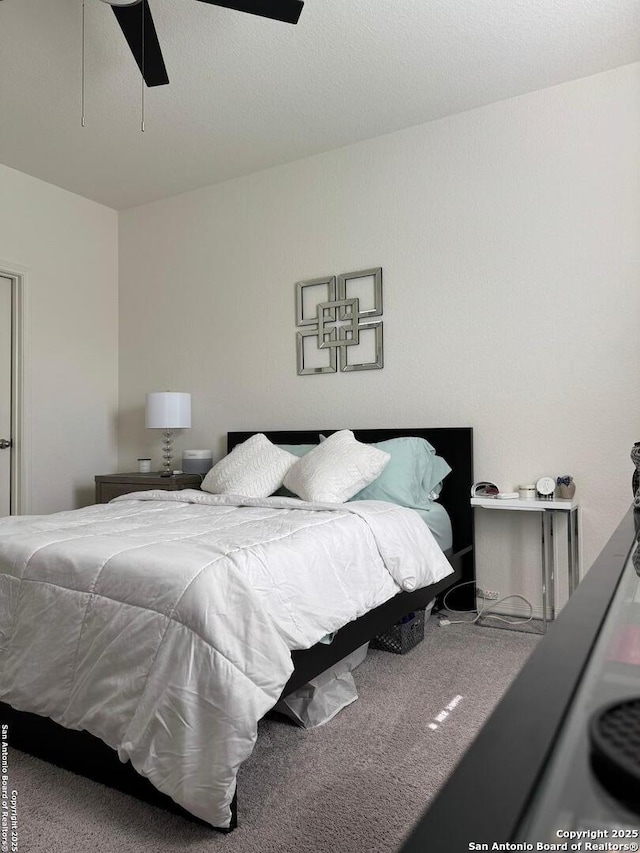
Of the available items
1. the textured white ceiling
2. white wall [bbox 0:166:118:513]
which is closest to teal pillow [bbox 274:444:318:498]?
white wall [bbox 0:166:118:513]

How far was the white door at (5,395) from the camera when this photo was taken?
4223 millimetres

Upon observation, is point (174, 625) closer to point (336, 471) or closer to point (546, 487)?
point (336, 471)

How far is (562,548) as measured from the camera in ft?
10.7

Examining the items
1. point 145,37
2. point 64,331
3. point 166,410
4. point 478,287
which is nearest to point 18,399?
point 64,331

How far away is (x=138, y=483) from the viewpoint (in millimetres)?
4117

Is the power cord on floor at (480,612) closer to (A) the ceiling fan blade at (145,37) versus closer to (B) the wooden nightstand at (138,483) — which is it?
(B) the wooden nightstand at (138,483)

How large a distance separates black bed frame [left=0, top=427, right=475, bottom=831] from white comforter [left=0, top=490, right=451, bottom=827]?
79mm

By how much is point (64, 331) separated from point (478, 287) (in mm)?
3118

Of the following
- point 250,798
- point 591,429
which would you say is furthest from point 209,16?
point 250,798

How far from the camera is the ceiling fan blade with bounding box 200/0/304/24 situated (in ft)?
6.93

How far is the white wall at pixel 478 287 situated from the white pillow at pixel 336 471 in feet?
1.90

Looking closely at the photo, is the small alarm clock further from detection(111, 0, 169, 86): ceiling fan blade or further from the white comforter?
detection(111, 0, 169, 86): ceiling fan blade

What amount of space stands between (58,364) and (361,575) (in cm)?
333

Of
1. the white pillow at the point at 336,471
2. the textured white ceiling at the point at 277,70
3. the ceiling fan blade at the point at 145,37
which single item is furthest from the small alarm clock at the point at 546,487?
the ceiling fan blade at the point at 145,37
